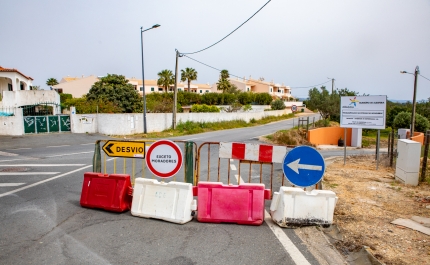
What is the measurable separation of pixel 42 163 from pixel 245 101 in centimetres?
6871

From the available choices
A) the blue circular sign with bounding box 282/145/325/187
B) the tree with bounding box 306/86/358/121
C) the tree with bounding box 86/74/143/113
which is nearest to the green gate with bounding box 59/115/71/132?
the tree with bounding box 86/74/143/113

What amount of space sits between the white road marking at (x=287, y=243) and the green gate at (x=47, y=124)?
2293 cm

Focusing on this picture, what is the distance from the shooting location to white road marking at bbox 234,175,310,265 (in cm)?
429

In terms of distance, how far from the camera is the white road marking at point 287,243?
429cm

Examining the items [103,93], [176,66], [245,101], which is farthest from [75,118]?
[245,101]

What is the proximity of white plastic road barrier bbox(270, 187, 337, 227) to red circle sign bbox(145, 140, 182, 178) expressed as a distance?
2.00 meters

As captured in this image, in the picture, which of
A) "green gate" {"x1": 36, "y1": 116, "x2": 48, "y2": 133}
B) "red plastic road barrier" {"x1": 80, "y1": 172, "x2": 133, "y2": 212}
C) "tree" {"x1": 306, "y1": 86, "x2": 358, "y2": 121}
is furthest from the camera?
"tree" {"x1": 306, "y1": 86, "x2": 358, "y2": 121}

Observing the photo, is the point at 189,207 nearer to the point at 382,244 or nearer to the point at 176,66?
the point at 382,244

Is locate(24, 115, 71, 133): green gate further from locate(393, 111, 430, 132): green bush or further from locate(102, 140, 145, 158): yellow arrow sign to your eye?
locate(393, 111, 430, 132): green bush

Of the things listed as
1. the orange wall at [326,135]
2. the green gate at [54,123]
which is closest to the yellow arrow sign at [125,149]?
the orange wall at [326,135]

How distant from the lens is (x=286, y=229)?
5453mm

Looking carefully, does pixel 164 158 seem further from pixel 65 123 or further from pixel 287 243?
pixel 65 123

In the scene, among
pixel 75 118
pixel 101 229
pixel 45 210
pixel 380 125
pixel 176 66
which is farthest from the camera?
pixel 176 66

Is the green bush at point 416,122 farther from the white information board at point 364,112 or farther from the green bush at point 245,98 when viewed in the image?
the green bush at point 245,98
